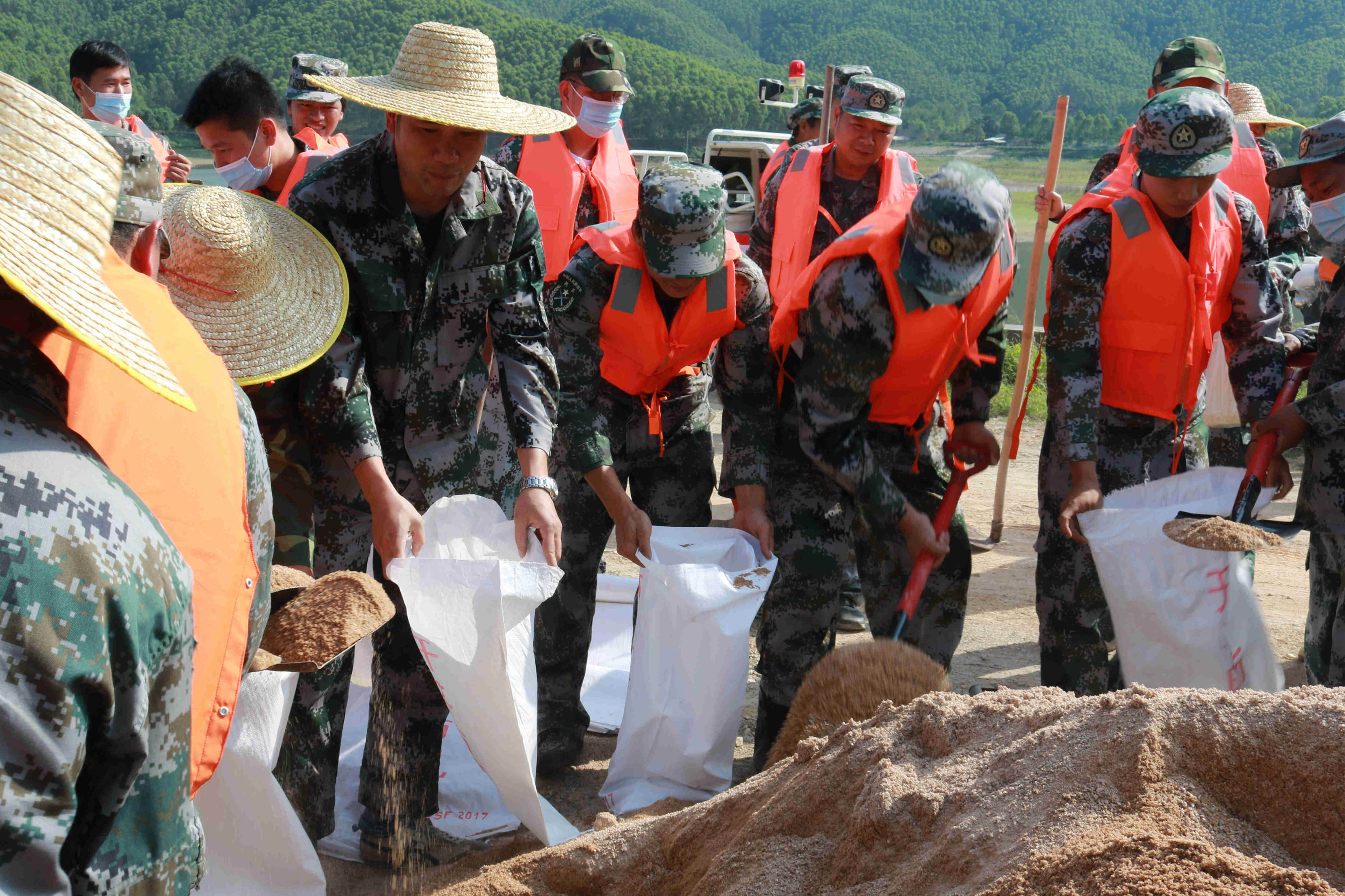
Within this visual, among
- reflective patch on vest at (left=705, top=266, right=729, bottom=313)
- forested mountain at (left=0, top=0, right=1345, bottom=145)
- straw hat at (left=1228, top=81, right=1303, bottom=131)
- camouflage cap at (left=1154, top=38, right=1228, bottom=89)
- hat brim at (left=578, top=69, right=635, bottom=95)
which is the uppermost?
forested mountain at (left=0, top=0, right=1345, bottom=145)

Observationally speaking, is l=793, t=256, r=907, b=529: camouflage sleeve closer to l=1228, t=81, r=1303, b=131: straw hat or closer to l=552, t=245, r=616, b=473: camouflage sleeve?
l=552, t=245, r=616, b=473: camouflage sleeve

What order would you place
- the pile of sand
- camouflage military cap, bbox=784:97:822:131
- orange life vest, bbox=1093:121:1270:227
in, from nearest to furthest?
1. the pile of sand
2. orange life vest, bbox=1093:121:1270:227
3. camouflage military cap, bbox=784:97:822:131

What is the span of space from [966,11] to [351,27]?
44.2 meters

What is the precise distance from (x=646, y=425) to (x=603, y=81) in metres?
2.56

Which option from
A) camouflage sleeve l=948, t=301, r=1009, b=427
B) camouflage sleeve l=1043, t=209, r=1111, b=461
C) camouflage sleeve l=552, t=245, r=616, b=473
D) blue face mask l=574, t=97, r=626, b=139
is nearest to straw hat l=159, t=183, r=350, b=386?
camouflage sleeve l=552, t=245, r=616, b=473

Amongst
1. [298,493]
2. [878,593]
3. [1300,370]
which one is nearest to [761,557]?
[878,593]

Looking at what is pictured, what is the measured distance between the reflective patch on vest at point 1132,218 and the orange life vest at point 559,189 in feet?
8.26

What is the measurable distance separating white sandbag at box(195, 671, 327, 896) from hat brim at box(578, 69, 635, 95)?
3592mm

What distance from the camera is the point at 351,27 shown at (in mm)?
40375

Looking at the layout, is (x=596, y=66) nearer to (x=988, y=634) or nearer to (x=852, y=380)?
(x=852, y=380)

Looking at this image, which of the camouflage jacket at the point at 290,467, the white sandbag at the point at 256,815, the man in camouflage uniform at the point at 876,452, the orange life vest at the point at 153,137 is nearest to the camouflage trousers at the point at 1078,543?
the man in camouflage uniform at the point at 876,452

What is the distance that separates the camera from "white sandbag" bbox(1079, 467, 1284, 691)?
2.90 m

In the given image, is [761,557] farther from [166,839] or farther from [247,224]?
[166,839]

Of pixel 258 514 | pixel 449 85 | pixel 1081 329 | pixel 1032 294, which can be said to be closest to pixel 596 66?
pixel 1032 294
